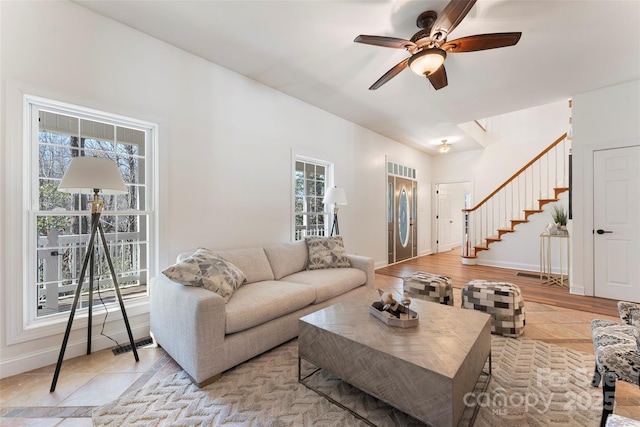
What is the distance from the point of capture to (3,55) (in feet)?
6.13

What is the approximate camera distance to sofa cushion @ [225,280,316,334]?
192 centimetres

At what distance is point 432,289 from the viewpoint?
2.77 metres

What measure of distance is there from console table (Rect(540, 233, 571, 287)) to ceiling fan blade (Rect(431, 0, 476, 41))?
12.8 ft

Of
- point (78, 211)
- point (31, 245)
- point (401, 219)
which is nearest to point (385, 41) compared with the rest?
point (78, 211)

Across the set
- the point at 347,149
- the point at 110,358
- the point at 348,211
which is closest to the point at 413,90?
the point at 347,149

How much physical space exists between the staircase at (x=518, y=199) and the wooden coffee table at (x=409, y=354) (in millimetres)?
4746

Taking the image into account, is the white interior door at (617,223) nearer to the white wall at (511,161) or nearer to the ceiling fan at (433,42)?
the white wall at (511,161)

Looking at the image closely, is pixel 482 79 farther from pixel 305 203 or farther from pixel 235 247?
pixel 235 247

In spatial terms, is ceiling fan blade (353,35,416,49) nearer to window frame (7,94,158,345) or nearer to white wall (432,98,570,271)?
window frame (7,94,158,345)

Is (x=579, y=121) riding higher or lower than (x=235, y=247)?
higher

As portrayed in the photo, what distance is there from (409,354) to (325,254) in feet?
6.82

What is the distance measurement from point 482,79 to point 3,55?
14.7ft

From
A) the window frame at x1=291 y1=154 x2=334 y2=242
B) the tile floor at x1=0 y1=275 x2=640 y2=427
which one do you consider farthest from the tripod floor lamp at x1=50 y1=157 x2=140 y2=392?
the window frame at x1=291 y1=154 x2=334 y2=242

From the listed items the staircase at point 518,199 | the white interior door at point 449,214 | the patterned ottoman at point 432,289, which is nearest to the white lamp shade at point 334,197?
the patterned ottoman at point 432,289
